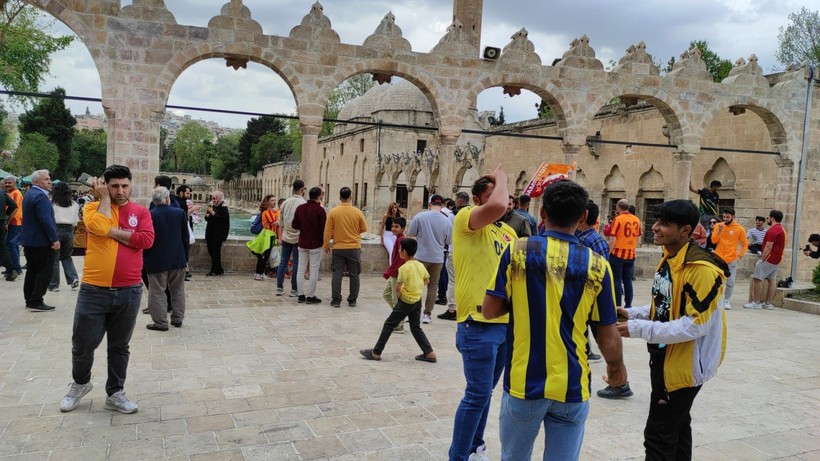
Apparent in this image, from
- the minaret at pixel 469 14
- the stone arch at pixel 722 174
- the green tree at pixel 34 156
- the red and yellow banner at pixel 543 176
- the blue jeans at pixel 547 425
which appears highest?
the minaret at pixel 469 14

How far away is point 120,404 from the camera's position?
3.86 metres

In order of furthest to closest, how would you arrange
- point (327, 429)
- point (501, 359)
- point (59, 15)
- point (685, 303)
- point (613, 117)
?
point (613, 117), point (59, 15), point (327, 429), point (501, 359), point (685, 303)

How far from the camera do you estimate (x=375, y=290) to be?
31.1ft

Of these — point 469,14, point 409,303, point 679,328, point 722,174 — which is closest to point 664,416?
point 679,328

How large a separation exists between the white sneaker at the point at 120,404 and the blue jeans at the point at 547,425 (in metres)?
2.79

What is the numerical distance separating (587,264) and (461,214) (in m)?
1.28

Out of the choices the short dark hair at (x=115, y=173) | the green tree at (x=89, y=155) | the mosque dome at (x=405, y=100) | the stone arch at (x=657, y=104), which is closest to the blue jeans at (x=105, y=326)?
the short dark hair at (x=115, y=173)

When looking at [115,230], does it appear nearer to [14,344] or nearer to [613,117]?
[14,344]

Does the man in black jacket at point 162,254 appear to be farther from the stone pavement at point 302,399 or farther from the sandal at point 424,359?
the sandal at point 424,359

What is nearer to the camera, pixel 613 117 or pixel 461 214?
pixel 461 214

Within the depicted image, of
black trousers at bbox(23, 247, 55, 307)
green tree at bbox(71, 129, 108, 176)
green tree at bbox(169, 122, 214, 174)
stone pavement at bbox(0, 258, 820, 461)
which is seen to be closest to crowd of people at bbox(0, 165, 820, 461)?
stone pavement at bbox(0, 258, 820, 461)

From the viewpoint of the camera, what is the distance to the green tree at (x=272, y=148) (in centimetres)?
6269

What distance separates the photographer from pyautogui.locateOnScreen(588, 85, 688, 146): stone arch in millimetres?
12062

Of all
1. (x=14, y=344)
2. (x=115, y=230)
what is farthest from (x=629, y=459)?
(x=14, y=344)
